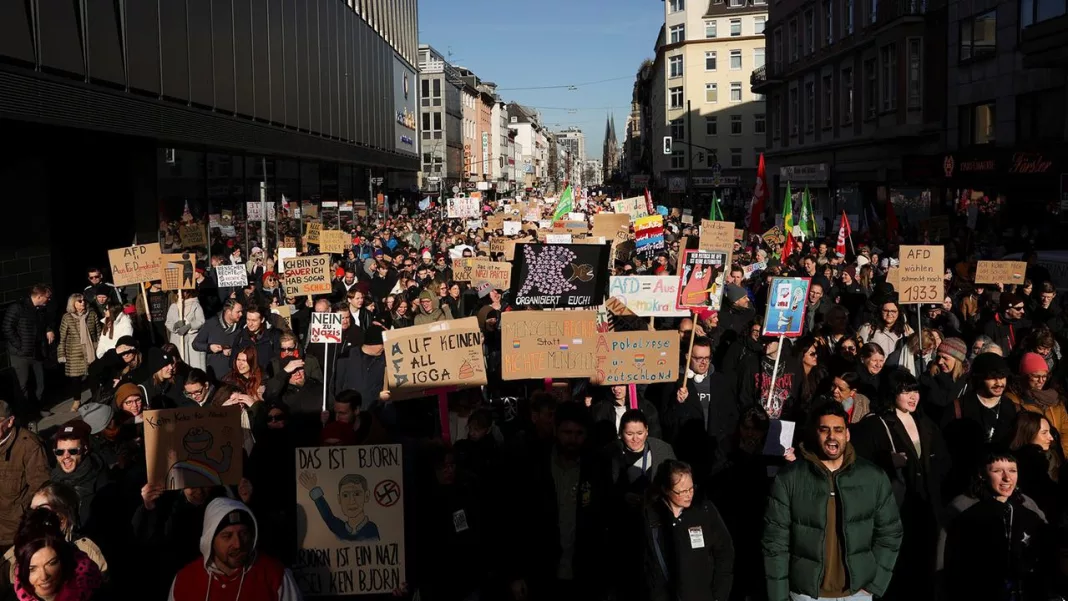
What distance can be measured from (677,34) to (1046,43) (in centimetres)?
6628

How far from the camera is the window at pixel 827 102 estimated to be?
46406 mm

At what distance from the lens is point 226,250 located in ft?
87.9

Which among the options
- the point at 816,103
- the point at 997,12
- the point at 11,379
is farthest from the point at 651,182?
the point at 11,379

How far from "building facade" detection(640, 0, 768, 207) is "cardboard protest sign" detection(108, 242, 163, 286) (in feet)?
237

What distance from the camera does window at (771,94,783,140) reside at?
5581 cm

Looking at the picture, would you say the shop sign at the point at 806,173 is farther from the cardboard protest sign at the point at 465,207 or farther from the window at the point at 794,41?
the cardboard protest sign at the point at 465,207

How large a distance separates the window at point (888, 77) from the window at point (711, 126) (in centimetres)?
4878

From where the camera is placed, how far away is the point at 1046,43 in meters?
26.1

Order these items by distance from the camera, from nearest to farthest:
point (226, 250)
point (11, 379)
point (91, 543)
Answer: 1. point (91, 543)
2. point (11, 379)
3. point (226, 250)

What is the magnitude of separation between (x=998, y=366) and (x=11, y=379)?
1027cm

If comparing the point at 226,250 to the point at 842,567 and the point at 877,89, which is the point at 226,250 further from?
the point at 877,89

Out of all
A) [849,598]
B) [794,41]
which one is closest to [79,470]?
[849,598]

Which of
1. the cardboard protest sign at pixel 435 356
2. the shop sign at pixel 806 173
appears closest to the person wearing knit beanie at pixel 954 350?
the cardboard protest sign at pixel 435 356

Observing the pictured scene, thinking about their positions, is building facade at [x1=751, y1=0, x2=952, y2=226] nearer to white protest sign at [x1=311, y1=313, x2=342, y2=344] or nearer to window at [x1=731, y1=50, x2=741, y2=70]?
white protest sign at [x1=311, y1=313, x2=342, y2=344]
